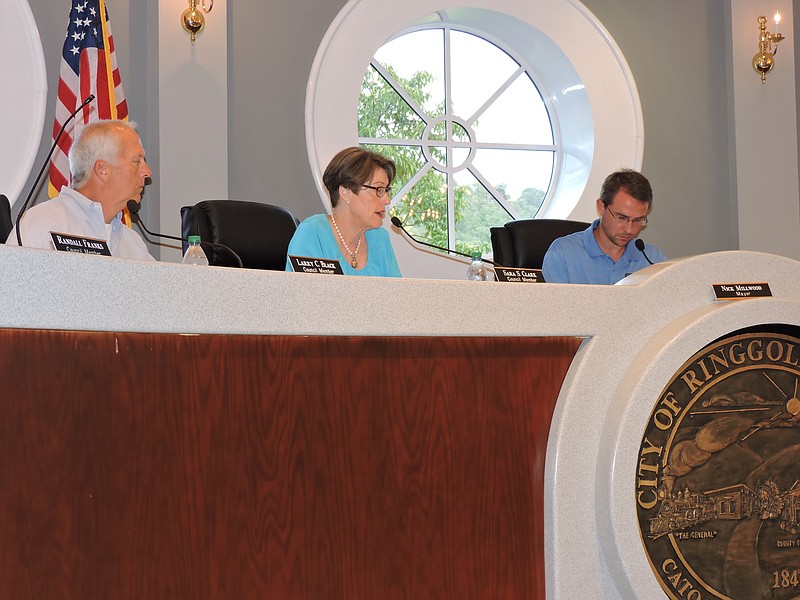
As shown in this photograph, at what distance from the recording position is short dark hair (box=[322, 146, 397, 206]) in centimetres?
274

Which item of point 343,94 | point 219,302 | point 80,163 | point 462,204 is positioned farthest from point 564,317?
point 462,204

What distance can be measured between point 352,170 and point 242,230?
454 millimetres

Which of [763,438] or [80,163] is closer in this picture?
[763,438]

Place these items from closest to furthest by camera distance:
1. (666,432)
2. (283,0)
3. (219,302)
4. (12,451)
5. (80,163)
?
(12,451) → (219,302) → (666,432) → (80,163) → (283,0)

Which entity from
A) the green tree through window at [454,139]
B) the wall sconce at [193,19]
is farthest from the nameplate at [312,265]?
the green tree through window at [454,139]

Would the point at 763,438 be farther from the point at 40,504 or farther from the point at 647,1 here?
the point at 647,1

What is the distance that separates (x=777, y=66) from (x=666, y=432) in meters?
4.02

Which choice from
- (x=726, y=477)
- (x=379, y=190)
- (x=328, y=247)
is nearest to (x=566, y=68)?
(x=379, y=190)

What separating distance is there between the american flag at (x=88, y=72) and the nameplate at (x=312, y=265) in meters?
2.13

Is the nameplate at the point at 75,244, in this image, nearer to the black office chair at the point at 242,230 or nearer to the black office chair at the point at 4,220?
the black office chair at the point at 4,220

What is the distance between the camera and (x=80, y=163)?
2766 mm

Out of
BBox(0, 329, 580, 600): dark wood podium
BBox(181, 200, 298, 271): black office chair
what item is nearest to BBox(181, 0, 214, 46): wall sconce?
BBox(181, 200, 298, 271): black office chair

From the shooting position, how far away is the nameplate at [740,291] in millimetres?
1640

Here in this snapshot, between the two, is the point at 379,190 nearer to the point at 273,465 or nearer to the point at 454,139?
the point at 273,465
